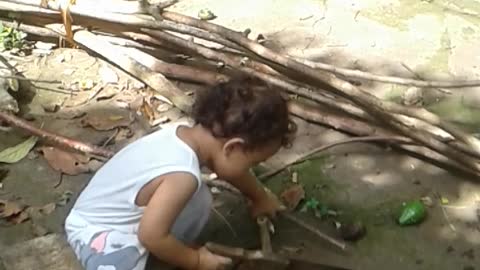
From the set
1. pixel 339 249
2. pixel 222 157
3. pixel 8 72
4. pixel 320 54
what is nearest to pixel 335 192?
pixel 339 249

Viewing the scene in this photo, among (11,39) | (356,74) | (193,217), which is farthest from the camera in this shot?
(11,39)

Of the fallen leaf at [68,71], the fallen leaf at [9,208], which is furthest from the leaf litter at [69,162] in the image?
the fallen leaf at [68,71]

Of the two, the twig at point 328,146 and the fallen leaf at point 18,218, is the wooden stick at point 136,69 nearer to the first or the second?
the twig at point 328,146

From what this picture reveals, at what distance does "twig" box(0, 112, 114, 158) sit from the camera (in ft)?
9.80

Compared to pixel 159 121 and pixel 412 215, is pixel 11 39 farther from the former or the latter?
pixel 412 215

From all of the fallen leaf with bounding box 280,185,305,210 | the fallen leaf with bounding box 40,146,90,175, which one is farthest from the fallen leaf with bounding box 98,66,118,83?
the fallen leaf with bounding box 280,185,305,210

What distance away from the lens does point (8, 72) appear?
3436mm

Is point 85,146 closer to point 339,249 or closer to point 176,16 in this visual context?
point 176,16

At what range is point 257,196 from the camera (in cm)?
261

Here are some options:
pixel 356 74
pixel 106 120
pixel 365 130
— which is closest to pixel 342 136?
pixel 365 130

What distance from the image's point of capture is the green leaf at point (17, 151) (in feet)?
9.91

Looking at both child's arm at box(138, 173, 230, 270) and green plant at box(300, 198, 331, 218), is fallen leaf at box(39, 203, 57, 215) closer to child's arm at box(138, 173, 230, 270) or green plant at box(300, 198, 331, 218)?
child's arm at box(138, 173, 230, 270)

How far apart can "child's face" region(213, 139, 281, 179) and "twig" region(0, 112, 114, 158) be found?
29.2 inches

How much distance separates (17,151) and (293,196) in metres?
0.95
